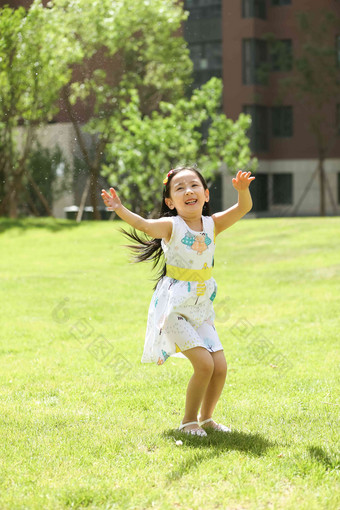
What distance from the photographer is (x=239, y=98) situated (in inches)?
1332

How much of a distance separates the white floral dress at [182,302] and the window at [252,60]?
30.9 meters

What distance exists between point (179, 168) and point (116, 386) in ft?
6.57

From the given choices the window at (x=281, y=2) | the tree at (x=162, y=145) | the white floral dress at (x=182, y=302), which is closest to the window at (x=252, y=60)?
the window at (x=281, y=2)

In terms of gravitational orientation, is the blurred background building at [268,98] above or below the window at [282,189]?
above

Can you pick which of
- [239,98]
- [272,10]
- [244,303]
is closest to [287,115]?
[239,98]

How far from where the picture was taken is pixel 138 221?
4254 mm

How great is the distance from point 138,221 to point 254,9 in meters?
31.9

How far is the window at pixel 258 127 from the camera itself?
33844mm

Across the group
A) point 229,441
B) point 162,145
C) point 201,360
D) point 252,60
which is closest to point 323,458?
point 229,441

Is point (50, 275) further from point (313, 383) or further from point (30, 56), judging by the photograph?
point (313, 383)

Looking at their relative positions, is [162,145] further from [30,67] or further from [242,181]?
[242,181]

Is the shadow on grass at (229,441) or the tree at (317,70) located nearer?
the shadow on grass at (229,441)

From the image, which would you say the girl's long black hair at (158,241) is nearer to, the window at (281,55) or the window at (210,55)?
the window at (210,55)

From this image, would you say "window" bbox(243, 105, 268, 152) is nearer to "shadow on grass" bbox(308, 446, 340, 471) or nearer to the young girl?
the young girl
